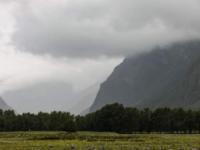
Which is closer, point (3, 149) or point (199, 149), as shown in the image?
point (199, 149)

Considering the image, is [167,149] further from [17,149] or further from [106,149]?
[17,149]

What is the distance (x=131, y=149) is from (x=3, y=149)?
21.4 m

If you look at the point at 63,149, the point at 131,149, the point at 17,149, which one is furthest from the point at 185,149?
the point at 17,149

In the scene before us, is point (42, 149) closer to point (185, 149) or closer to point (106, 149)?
point (106, 149)

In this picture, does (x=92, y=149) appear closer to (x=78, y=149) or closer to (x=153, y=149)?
(x=78, y=149)

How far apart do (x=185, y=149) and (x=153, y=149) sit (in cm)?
502

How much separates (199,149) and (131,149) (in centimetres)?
1064

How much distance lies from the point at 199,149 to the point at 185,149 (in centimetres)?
218

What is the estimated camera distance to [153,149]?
74.2m

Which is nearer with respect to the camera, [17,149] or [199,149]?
[199,149]

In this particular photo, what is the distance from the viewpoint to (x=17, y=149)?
78500 mm

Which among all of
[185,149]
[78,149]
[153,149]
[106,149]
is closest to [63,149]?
[78,149]

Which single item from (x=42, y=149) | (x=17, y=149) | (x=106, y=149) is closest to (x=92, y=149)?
(x=106, y=149)

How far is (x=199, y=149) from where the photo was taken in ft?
239
